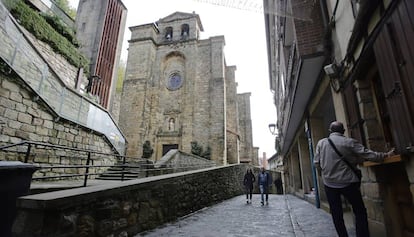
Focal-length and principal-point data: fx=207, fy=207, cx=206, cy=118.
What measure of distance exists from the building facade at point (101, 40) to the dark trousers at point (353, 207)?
1418 cm

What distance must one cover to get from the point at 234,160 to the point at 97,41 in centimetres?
1571

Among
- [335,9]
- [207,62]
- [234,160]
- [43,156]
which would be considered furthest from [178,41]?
[335,9]

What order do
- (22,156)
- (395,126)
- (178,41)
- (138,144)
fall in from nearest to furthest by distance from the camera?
(395,126), (22,156), (138,144), (178,41)

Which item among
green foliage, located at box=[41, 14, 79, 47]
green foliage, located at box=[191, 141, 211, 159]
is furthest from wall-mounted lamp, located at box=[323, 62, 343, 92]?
green foliage, located at box=[191, 141, 211, 159]

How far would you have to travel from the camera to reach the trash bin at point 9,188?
7.25ft

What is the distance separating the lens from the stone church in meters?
19.7

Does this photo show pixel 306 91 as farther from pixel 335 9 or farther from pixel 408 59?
pixel 408 59

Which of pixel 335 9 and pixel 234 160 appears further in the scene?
pixel 234 160

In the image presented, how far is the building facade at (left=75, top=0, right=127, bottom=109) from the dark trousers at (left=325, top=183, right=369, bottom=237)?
14.2m

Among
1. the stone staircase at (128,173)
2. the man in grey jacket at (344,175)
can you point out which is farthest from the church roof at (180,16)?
the man in grey jacket at (344,175)

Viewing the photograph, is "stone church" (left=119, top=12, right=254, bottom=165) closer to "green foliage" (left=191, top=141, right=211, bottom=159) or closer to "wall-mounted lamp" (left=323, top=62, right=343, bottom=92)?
"green foliage" (left=191, top=141, right=211, bottom=159)

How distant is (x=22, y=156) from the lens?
16.9 feet

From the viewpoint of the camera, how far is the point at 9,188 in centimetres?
230

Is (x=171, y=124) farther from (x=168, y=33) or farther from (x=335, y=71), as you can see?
(x=335, y=71)
